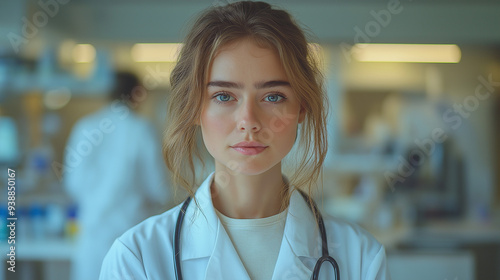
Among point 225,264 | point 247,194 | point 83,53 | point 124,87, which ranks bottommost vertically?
point 225,264

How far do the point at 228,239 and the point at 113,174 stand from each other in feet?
5.78

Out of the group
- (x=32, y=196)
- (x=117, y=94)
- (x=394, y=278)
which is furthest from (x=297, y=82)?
(x=32, y=196)

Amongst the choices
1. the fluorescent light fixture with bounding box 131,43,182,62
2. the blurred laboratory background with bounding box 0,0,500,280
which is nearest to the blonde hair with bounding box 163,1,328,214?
the blurred laboratory background with bounding box 0,0,500,280

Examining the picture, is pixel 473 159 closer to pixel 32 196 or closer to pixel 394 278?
pixel 394 278

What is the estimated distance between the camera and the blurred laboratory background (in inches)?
110

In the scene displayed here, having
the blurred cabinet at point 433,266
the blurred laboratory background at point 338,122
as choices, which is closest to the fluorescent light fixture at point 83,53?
the blurred laboratory background at point 338,122

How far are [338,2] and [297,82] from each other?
2572 mm

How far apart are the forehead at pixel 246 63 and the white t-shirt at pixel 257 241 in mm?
299

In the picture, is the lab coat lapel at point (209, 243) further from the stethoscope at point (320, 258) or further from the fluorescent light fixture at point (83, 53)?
the fluorescent light fixture at point (83, 53)

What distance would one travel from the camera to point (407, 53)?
4.38m

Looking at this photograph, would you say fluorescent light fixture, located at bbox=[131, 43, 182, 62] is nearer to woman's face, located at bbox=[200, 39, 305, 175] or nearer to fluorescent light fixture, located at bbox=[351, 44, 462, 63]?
fluorescent light fixture, located at bbox=[351, 44, 462, 63]

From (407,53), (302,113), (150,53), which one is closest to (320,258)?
(302,113)

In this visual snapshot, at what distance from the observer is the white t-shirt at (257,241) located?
1039 mm

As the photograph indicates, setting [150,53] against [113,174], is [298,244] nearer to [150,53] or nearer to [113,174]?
[113,174]
